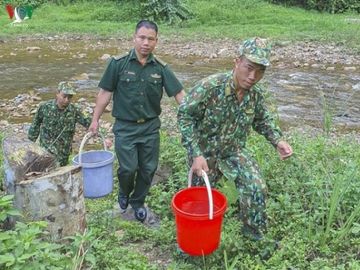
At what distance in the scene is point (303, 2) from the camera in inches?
894

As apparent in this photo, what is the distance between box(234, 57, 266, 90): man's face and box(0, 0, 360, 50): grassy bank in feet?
38.8

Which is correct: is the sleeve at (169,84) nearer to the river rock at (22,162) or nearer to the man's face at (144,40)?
the man's face at (144,40)

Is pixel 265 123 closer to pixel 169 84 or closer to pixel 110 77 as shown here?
pixel 169 84

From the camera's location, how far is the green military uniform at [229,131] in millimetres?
3789

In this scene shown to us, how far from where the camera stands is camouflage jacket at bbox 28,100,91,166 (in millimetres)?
5738

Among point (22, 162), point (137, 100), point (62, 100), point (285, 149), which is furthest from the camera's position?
point (62, 100)

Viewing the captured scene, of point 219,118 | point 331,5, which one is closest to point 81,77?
point 219,118

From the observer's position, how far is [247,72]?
3.55 m

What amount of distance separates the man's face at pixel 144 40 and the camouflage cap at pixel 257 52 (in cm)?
101

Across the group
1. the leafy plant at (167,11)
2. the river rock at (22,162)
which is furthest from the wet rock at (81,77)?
the river rock at (22,162)

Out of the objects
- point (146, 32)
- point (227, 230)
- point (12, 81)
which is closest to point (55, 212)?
point (227, 230)

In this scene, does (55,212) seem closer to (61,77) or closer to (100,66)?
(61,77)

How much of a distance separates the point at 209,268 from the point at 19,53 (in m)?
12.3

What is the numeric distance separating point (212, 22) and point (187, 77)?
24.7ft
